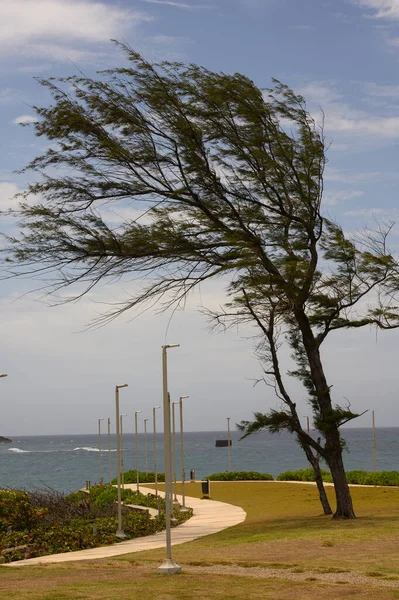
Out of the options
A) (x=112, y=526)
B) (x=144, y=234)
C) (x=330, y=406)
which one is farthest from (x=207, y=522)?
(x=144, y=234)

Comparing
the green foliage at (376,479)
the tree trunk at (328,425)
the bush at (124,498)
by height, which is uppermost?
the tree trunk at (328,425)

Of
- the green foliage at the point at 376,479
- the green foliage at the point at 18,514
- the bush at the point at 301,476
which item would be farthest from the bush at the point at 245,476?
the green foliage at the point at 18,514

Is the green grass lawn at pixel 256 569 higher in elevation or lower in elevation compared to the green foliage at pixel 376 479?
lower

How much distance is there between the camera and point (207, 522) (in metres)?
25.5

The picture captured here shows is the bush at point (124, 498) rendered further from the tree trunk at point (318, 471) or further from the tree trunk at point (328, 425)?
the tree trunk at point (328, 425)

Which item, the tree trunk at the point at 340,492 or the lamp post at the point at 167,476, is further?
the tree trunk at the point at 340,492

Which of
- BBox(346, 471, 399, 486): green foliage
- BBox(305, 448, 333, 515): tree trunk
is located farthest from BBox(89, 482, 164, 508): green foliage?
BBox(346, 471, 399, 486): green foliage

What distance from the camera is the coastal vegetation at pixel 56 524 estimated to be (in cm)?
2067

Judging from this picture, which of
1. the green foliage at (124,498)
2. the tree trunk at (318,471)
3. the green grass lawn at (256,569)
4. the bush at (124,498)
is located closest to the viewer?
the green grass lawn at (256,569)

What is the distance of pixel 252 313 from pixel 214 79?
6.53 meters

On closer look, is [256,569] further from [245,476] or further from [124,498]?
A: [245,476]

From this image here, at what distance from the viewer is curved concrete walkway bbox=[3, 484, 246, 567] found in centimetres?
1848

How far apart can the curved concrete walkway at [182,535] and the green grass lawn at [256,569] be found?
2.99 feet

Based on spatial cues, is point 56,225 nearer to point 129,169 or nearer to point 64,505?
point 129,169
